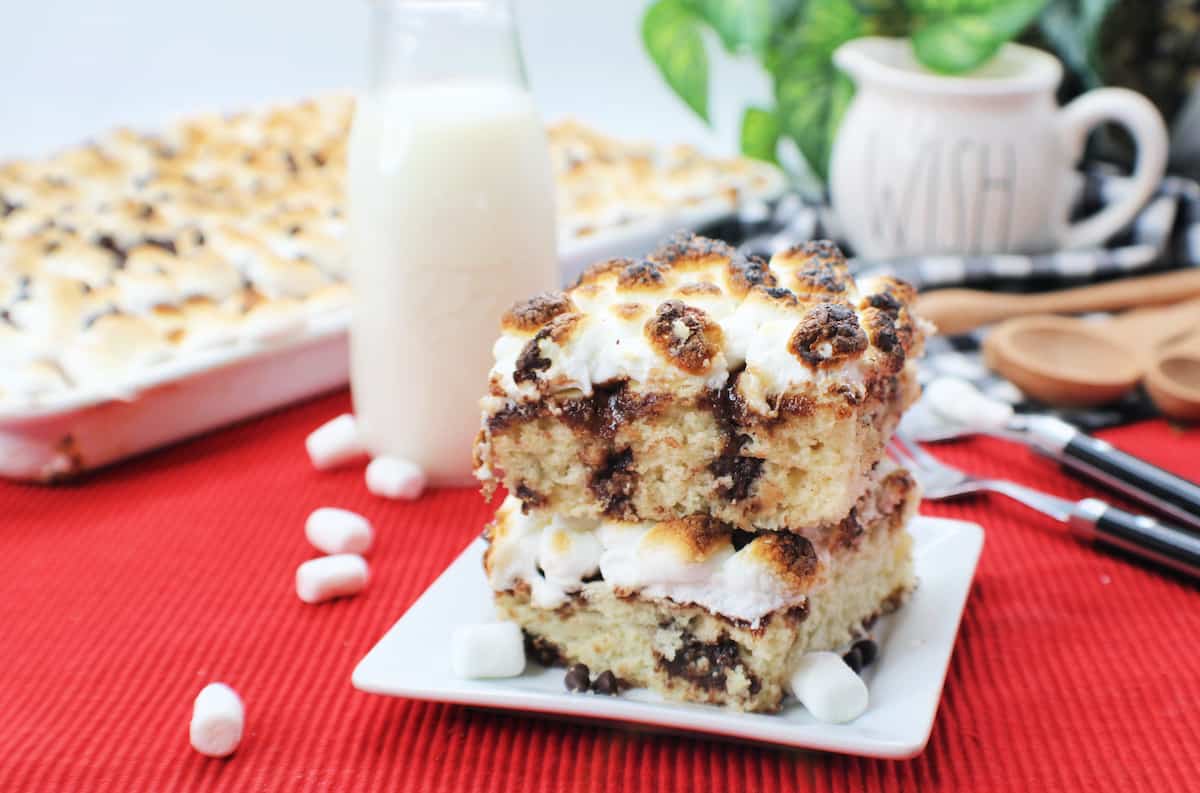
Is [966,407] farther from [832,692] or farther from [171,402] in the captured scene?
[171,402]

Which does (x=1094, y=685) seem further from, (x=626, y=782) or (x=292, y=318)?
(x=292, y=318)

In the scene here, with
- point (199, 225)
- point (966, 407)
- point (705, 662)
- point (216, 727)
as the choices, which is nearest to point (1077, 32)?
point (966, 407)

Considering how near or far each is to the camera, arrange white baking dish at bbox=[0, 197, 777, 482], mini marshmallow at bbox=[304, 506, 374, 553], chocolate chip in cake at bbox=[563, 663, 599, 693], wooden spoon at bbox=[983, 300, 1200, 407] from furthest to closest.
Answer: wooden spoon at bbox=[983, 300, 1200, 407] → white baking dish at bbox=[0, 197, 777, 482] → mini marshmallow at bbox=[304, 506, 374, 553] → chocolate chip in cake at bbox=[563, 663, 599, 693]

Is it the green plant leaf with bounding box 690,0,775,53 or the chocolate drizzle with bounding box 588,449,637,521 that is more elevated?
the green plant leaf with bounding box 690,0,775,53

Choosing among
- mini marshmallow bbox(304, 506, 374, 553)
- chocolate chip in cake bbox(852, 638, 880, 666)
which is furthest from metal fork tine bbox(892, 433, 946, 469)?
mini marshmallow bbox(304, 506, 374, 553)

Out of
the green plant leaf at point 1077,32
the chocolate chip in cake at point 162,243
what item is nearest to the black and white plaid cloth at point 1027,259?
the green plant leaf at point 1077,32

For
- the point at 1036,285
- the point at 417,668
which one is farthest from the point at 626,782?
the point at 1036,285

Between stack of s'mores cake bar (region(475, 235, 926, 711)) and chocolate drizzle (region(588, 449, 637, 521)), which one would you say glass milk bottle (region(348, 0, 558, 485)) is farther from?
chocolate drizzle (region(588, 449, 637, 521))
